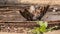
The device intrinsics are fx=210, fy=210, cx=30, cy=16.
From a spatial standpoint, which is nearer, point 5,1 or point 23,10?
point 23,10

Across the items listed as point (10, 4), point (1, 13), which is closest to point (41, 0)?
point (10, 4)

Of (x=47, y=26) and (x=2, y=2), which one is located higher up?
(x=2, y=2)

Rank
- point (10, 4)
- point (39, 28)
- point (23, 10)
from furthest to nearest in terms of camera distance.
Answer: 1. point (10, 4)
2. point (23, 10)
3. point (39, 28)

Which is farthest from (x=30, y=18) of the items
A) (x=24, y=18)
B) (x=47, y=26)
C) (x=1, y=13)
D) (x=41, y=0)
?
(x=41, y=0)

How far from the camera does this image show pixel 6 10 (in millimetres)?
2070

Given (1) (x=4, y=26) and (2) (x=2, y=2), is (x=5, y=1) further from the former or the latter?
(1) (x=4, y=26)

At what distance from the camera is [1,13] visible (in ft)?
6.61

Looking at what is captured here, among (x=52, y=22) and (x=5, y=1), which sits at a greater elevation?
(x=5, y=1)

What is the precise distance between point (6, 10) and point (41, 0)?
17.2 inches

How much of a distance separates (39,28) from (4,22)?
0.31m

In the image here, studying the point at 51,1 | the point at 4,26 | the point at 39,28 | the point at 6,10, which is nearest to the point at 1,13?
the point at 6,10

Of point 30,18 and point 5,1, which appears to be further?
point 5,1

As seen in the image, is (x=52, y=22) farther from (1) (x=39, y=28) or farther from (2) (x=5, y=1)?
(2) (x=5, y=1)

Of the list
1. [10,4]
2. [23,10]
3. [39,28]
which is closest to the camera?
[39,28]
